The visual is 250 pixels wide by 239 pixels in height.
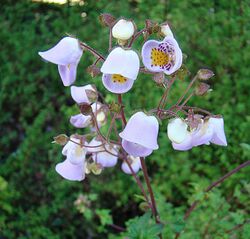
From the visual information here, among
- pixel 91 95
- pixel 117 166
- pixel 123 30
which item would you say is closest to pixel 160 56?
pixel 123 30

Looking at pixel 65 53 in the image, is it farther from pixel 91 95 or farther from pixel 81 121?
pixel 81 121

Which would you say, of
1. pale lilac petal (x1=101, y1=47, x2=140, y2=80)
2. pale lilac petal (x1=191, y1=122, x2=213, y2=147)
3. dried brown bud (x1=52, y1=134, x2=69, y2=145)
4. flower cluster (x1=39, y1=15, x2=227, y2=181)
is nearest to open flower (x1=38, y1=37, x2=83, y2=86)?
flower cluster (x1=39, y1=15, x2=227, y2=181)

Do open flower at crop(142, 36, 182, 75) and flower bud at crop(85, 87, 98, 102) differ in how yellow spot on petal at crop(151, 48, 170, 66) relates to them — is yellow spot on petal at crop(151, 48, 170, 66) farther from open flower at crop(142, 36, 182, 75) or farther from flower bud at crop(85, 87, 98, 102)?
flower bud at crop(85, 87, 98, 102)

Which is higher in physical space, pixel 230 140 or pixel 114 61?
pixel 114 61

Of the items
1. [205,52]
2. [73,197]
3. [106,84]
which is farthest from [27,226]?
[106,84]

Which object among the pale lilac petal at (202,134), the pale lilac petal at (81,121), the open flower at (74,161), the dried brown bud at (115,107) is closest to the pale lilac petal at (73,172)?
the open flower at (74,161)

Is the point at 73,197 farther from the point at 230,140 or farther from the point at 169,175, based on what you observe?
the point at 230,140
